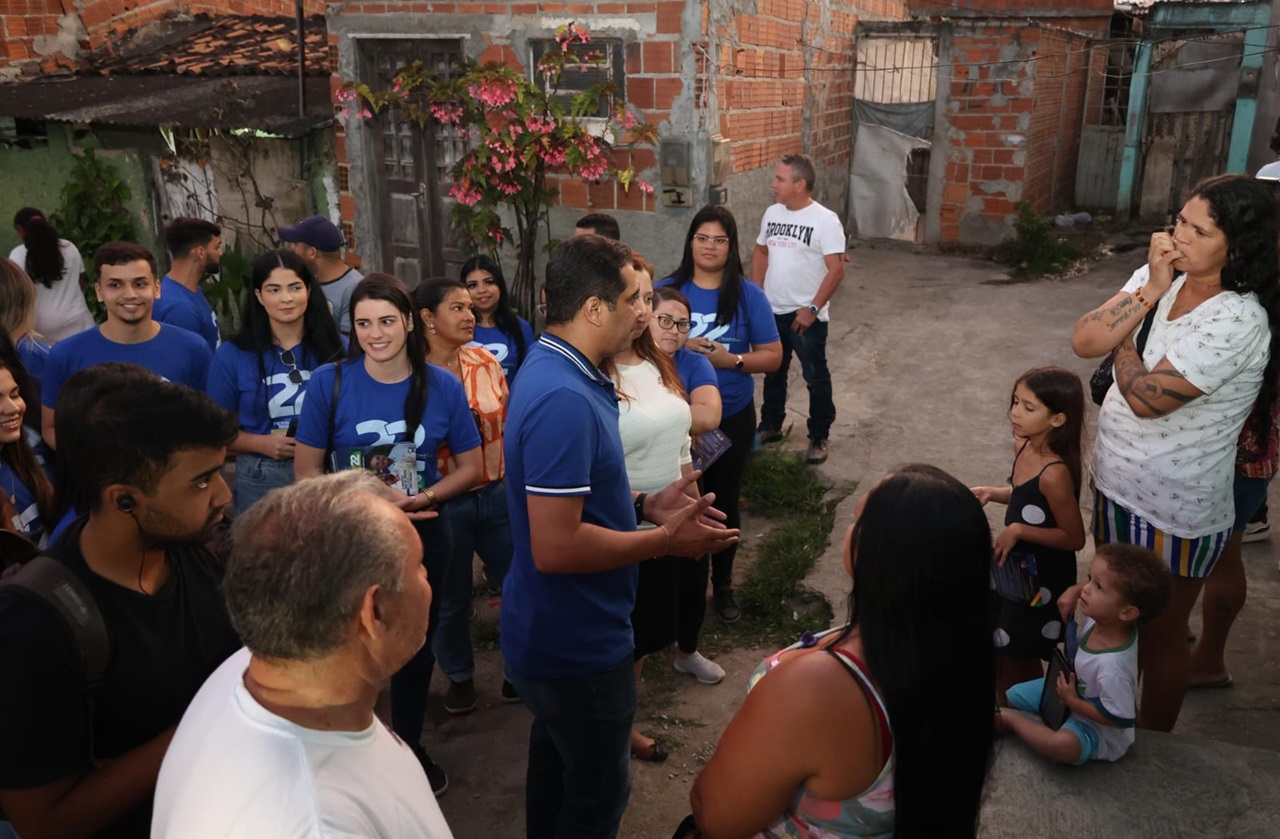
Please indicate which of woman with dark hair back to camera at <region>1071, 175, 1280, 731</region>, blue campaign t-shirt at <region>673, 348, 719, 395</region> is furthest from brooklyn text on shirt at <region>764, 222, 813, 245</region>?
woman with dark hair back to camera at <region>1071, 175, 1280, 731</region>

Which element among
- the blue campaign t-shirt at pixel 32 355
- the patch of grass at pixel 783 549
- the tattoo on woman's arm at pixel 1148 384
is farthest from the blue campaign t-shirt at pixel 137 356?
the tattoo on woman's arm at pixel 1148 384

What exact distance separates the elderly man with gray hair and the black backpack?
0.41 m

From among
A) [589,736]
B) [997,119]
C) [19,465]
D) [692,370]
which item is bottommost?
[589,736]

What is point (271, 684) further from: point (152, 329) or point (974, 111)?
point (974, 111)

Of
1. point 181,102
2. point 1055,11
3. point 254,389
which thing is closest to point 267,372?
point 254,389

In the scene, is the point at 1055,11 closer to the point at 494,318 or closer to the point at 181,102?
the point at 181,102

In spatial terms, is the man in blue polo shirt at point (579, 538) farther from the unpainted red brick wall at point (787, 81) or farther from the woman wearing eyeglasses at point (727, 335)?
the unpainted red brick wall at point (787, 81)

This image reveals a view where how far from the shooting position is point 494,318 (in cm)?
456

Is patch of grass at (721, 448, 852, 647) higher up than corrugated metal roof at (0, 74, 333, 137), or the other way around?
corrugated metal roof at (0, 74, 333, 137)

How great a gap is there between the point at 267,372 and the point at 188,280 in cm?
162

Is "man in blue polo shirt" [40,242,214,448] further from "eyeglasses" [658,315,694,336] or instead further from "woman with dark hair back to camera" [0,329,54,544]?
"eyeglasses" [658,315,694,336]

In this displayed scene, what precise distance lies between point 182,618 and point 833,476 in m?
4.60

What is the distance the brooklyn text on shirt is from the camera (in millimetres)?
6125

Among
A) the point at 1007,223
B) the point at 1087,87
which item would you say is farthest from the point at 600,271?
the point at 1087,87
